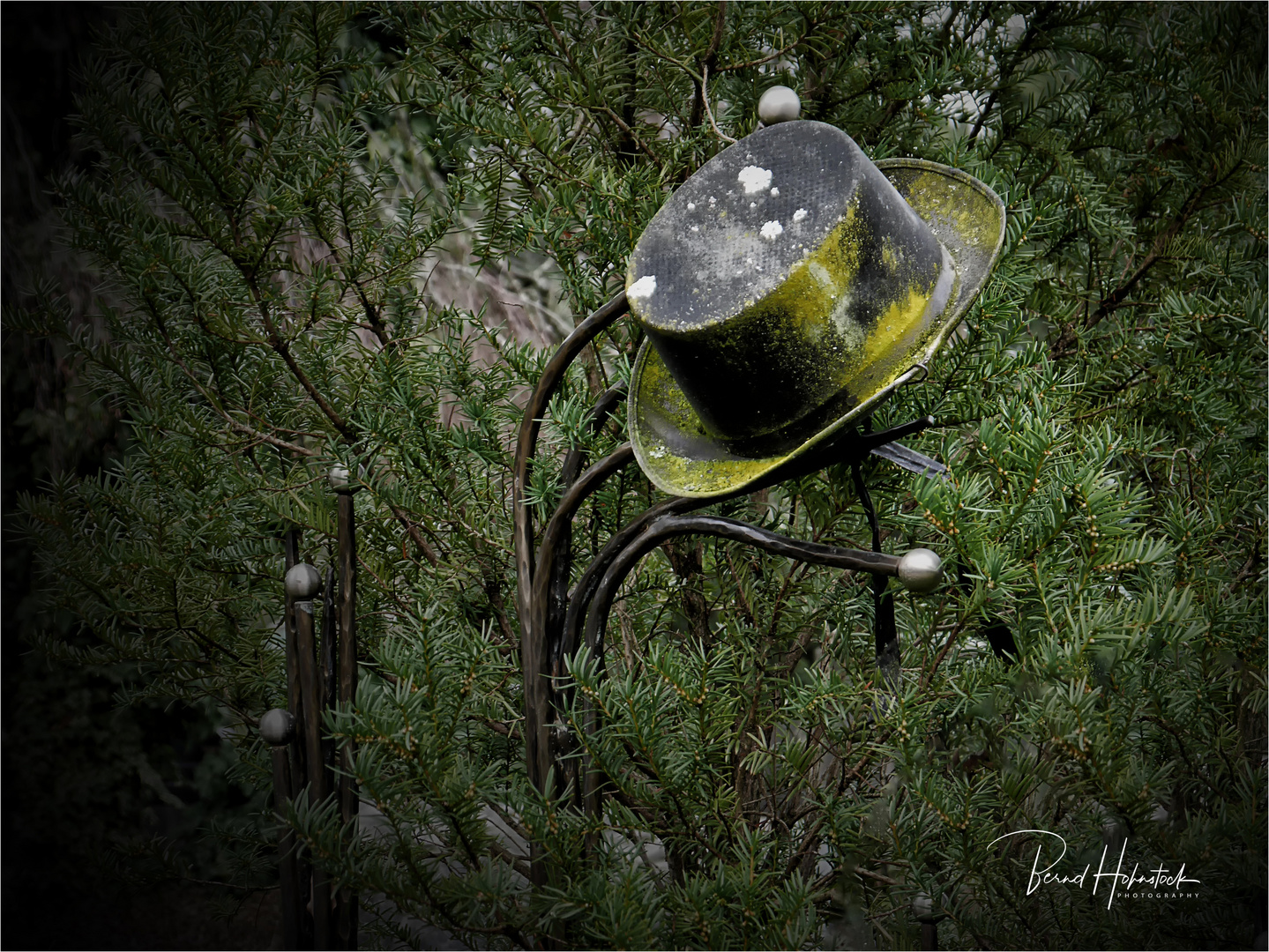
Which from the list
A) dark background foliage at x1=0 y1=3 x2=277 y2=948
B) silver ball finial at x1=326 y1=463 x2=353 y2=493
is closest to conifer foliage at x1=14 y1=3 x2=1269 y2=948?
silver ball finial at x1=326 y1=463 x2=353 y2=493

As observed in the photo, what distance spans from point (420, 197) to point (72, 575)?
47cm

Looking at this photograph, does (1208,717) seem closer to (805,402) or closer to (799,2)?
(805,402)

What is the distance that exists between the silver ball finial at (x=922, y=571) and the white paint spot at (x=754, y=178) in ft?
0.78

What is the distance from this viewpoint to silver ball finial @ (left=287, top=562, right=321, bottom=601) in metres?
0.61

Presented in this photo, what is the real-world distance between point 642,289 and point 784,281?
9cm

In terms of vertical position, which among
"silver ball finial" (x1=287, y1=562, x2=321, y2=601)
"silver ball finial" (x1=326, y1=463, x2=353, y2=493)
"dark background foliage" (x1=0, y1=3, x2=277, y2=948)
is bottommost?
"dark background foliage" (x1=0, y1=3, x2=277, y2=948)

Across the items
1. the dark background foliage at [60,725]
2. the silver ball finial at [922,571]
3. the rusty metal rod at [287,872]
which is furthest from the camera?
the dark background foliage at [60,725]

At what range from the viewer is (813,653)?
1089 mm

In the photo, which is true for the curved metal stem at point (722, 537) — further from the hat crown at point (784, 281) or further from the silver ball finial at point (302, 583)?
the silver ball finial at point (302, 583)

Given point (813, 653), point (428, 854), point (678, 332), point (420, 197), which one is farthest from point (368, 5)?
point (813, 653)

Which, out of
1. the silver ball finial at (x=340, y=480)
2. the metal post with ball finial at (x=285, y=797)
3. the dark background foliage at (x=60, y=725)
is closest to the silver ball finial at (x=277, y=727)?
the metal post with ball finial at (x=285, y=797)

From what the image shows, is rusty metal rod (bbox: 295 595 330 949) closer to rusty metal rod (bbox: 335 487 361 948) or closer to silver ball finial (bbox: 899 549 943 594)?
rusty metal rod (bbox: 335 487 361 948)

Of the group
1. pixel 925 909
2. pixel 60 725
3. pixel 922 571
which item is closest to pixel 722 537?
pixel 922 571

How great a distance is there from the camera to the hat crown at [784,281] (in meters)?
0.51
